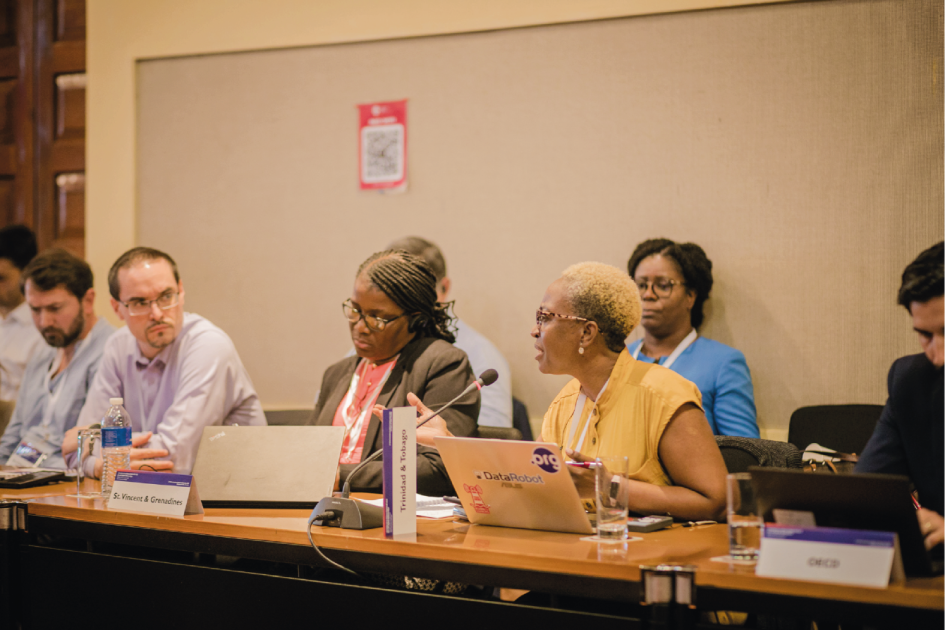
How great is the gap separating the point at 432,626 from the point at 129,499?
0.89 meters

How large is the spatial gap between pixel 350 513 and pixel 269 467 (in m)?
0.37

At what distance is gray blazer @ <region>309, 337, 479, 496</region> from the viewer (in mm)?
2176

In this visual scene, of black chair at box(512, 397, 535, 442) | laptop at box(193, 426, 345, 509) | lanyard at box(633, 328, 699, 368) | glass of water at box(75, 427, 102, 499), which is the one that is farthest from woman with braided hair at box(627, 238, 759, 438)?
glass of water at box(75, 427, 102, 499)

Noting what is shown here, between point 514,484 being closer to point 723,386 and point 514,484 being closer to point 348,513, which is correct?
point 348,513

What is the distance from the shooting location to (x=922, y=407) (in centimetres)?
161

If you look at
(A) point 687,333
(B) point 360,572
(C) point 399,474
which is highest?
(A) point 687,333

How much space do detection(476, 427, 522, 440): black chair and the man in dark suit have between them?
95 cm

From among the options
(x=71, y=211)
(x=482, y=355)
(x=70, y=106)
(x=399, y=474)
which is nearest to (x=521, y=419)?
(x=482, y=355)

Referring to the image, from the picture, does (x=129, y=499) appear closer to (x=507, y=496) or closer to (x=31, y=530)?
(x=31, y=530)

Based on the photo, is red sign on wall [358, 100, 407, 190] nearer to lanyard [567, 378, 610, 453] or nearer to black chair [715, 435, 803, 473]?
lanyard [567, 378, 610, 453]

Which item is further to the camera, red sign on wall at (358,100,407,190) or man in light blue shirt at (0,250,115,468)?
red sign on wall at (358,100,407,190)

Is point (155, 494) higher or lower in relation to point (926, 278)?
lower

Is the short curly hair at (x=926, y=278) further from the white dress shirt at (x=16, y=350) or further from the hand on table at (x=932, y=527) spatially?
the white dress shirt at (x=16, y=350)

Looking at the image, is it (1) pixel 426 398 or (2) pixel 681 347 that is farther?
(2) pixel 681 347
